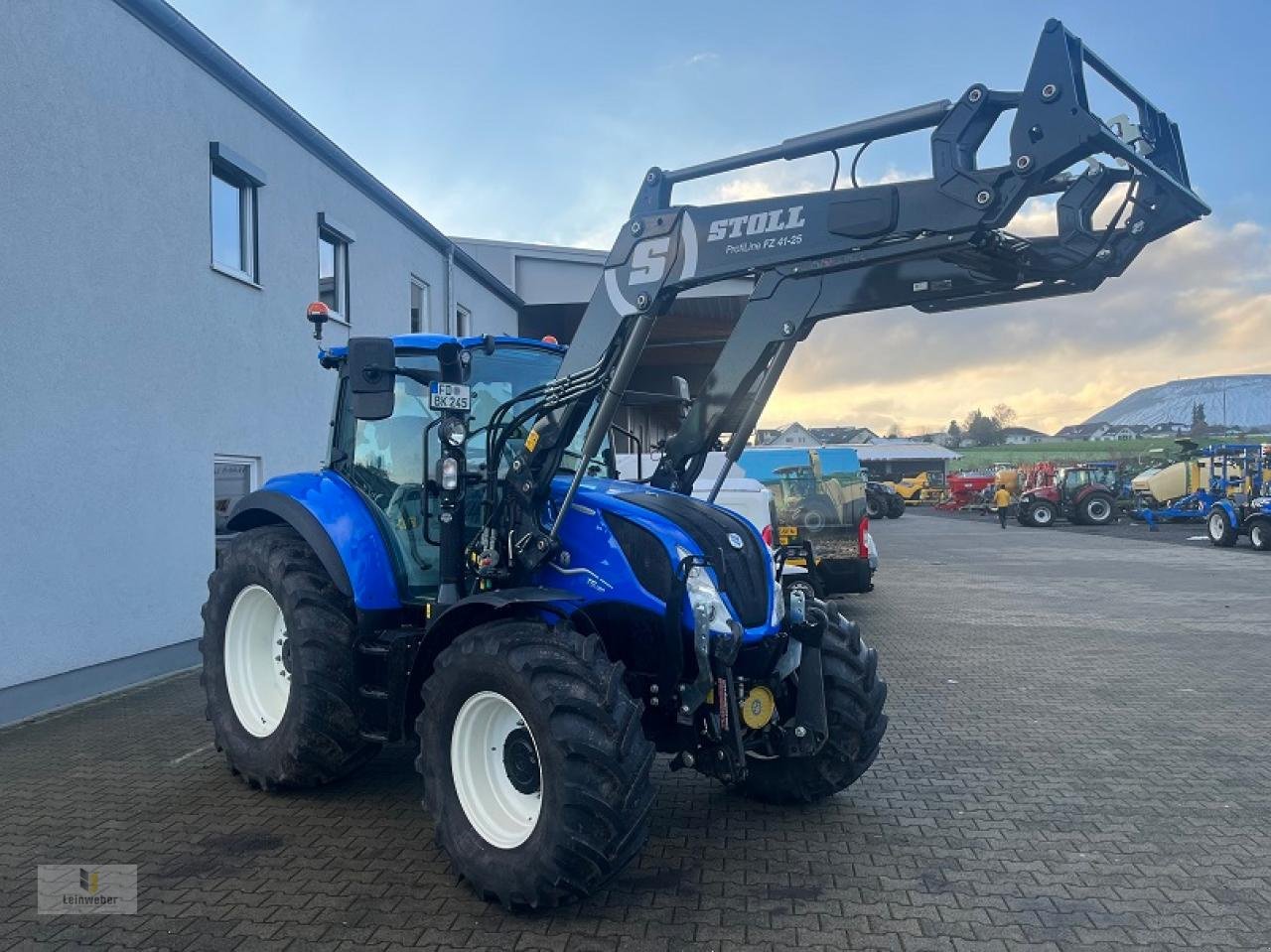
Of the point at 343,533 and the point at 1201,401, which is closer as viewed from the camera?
the point at 343,533

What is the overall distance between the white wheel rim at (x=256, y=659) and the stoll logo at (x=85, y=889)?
4.13ft

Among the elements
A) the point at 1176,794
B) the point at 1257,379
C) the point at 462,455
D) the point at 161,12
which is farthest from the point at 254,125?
the point at 1257,379

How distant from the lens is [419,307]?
15.2 meters

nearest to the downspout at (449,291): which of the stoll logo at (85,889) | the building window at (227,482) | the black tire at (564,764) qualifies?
the building window at (227,482)

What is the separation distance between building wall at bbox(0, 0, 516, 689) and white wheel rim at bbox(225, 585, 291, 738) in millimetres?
2089

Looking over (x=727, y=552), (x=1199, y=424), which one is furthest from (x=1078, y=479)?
(x=1199, y=424)

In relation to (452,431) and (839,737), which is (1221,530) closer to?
(839,737)

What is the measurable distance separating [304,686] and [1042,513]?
3212cm

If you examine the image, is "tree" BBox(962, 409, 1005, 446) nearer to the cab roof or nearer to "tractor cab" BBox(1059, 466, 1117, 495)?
"tractor cab" BBox(1059, 466, 1117, 495)

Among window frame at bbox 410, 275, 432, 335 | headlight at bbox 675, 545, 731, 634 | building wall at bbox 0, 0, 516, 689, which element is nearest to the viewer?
headlight at bbox 675, 545, 731, 634

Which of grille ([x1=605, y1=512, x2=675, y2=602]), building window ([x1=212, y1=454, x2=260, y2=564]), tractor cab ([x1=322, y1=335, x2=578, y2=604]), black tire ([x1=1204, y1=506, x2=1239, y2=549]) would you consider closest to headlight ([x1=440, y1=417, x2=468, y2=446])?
tractor cab ([x1=322, y1=335, x2=578, y2=604])

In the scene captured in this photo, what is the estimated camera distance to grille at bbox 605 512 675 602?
167 inches

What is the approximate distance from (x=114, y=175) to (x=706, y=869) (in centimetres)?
693

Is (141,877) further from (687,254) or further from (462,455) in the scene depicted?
(687,254)
